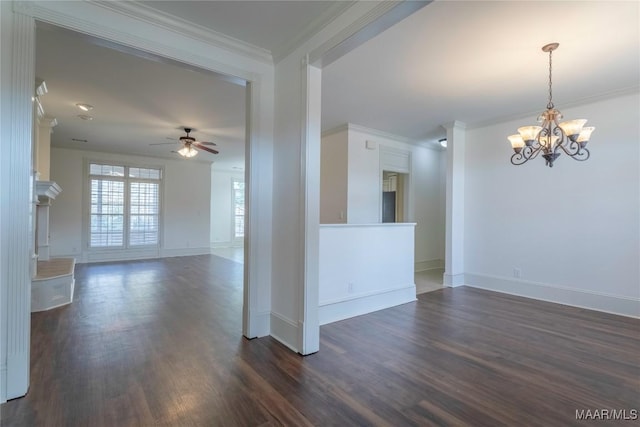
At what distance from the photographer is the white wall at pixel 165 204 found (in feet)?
24.4

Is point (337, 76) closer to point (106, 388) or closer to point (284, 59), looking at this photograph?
point (284, 59)

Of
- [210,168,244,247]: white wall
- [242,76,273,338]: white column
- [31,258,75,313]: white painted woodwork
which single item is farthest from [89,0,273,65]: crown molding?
[210,168,244,247]: white wall

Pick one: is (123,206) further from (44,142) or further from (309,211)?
(309,211)

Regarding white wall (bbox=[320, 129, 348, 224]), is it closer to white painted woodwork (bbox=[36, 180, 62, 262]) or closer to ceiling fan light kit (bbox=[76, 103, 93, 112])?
ceiling fan light kit (bbox=[76, 103, 93, 112])

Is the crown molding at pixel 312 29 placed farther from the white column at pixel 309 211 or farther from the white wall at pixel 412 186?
the white wall at pixel 412 186

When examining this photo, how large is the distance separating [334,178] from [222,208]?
21.4ft

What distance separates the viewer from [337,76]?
3.67m

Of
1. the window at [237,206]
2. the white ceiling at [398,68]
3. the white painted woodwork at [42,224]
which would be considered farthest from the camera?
the window at [237,206]

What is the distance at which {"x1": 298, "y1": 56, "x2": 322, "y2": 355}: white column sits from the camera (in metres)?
2.72

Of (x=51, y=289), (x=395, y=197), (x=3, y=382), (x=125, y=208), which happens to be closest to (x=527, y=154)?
(x=395, y=197)

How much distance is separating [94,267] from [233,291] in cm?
436

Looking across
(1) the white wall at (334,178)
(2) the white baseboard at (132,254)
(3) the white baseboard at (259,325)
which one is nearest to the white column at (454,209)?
(1) the white wall at (334,178)

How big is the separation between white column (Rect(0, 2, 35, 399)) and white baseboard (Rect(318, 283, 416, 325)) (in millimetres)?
2399

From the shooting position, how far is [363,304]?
386 centimetres
